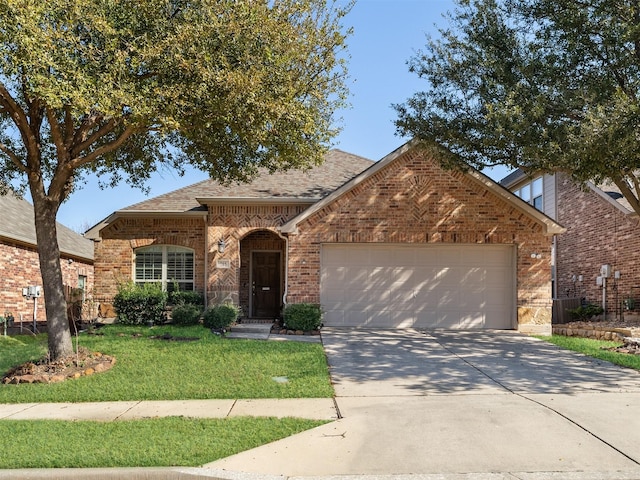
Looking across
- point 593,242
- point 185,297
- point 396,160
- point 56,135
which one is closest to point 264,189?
point 185,297

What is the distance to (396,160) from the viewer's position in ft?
47.5

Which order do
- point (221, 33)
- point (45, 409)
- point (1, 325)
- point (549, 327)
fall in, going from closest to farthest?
point (45, 409), point (221, 33), point (549, 327), point (1, 325)

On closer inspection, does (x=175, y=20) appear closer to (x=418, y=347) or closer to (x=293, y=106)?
(x=293, y=106)

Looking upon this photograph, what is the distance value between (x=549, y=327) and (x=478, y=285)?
2209mm

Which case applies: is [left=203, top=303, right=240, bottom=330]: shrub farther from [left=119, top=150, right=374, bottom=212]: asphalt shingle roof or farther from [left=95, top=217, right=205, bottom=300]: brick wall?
[left=119, top=150, right=374, bottom=212]: asphalt shingle roof

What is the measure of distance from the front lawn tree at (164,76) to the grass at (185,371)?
4.75 ft

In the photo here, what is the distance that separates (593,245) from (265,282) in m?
11.4

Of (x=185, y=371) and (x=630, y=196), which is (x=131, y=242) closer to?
(x=185, y=371)

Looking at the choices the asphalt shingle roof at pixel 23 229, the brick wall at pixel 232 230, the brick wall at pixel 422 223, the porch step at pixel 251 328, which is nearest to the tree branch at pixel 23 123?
the asphalt shingle roof at pixel 23 229

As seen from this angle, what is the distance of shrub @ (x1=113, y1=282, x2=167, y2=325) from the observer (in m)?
14.6

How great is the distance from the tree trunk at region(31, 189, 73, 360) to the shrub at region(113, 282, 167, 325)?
4.65 metres

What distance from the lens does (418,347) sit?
38.2 feet

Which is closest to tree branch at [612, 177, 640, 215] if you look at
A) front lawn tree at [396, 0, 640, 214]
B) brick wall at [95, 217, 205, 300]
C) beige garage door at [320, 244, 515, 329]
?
front lawn tree at [396, 0, 640, 214]

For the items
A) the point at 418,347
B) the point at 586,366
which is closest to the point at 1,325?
the point at 418,347
